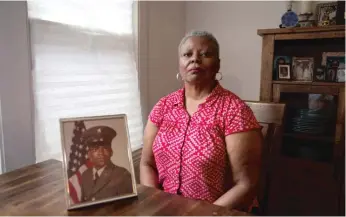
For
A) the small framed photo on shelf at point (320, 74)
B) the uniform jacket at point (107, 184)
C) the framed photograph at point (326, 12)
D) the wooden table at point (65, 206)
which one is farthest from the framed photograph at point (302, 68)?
the uniform jacket at point (107, 184)

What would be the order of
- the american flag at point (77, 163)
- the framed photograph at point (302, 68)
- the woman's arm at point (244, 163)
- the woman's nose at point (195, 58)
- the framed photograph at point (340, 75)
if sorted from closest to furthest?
1. the american flag at point (77, 163)
2. the woman's arm at point (244, 163)
3. the woman's nose at point (195, 58)
4. the framed photograph at point (340, 75)
5. the framed photograph at point (302, 68)

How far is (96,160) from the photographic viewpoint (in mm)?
785

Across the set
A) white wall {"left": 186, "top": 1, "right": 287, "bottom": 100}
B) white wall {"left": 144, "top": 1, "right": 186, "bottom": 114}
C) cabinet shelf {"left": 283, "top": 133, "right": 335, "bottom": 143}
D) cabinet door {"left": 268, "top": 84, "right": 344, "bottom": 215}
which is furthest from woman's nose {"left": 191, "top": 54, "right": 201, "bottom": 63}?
white wall {"left": 186, "top": 1, "right": 287, "bottom": 100}

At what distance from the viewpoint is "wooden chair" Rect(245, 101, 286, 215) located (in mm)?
1457

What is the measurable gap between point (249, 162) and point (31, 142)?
1.06 metres

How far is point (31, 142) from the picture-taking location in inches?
56.6

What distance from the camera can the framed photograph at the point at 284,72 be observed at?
1941 millimetres

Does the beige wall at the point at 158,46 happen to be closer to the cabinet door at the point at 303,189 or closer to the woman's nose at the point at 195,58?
the woman's nose at the point at 195,58

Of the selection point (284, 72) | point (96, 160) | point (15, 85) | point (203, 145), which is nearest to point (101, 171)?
point (96, 160)

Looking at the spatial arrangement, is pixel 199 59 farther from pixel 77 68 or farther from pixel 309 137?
pixel 309 137

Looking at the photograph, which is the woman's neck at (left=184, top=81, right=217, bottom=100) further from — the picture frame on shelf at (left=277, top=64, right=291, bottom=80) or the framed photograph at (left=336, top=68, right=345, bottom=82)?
the framed photograph at (left=336, top=68, right=345, bottom=82)

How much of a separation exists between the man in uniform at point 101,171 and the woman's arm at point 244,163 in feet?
1.61

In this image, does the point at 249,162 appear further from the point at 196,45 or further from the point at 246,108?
the point at 196,45

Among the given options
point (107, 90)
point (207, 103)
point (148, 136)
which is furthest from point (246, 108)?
point (107, 90)
